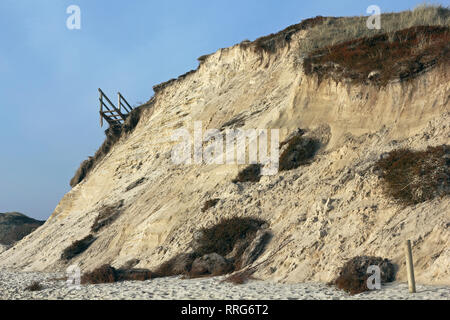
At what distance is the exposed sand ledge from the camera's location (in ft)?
31.1

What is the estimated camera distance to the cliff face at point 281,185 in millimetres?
11984

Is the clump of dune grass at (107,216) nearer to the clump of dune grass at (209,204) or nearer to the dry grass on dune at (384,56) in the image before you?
the clump of dune grass at (209,204)

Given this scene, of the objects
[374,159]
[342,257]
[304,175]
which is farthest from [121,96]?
[342,257]

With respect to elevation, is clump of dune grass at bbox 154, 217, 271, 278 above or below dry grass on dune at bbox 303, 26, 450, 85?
below

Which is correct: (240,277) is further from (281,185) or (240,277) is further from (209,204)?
(209,204)

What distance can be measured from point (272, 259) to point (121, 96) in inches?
889

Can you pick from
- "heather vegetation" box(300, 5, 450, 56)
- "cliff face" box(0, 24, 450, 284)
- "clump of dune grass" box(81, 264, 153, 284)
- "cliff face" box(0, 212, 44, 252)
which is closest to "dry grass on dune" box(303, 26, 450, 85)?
"cliff face" box(0, 24, 450, 284)

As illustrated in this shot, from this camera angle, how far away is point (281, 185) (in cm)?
1617

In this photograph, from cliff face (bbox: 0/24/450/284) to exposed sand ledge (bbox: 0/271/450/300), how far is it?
30.1 inches

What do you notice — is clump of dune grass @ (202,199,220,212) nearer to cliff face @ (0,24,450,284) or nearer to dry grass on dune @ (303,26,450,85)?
cliff face @ (0,24,450,284)

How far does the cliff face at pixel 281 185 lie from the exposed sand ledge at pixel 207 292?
0.76 meters

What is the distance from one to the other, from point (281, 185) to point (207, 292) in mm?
5928

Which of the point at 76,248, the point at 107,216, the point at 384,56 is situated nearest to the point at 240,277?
the point at 384,56

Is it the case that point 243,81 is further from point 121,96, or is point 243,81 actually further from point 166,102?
point 121,96
